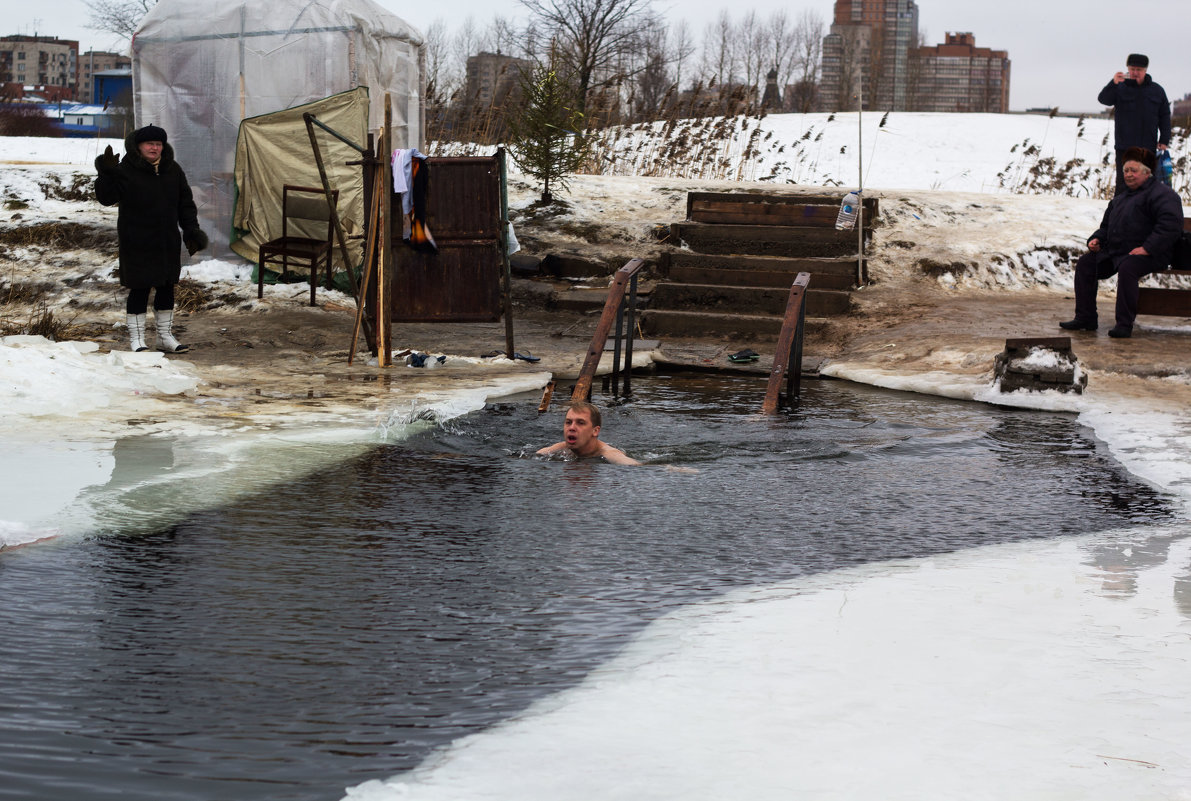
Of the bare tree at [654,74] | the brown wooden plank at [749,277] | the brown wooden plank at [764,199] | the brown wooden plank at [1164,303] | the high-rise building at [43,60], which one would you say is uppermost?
the high-rise building at [43,60]

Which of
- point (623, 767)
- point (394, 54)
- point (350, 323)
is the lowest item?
A: point (623, 767)

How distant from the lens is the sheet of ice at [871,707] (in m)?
2.65

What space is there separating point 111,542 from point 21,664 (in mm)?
1191

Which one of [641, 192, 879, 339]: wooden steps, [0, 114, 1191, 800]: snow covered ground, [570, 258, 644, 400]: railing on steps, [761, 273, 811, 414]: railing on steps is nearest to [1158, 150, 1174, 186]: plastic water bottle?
[641, 192, 879, 339]: wooden steps

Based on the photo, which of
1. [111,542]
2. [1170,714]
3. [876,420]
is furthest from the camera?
[876,420]

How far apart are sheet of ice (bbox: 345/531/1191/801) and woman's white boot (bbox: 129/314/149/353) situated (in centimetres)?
657

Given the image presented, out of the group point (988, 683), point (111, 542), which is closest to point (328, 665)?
point (111, 542)

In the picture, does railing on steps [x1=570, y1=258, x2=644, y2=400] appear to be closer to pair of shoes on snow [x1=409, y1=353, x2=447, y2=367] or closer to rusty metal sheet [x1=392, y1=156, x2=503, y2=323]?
rusty metal sheet [x1=392, y1=156, x2=503, y2=323]

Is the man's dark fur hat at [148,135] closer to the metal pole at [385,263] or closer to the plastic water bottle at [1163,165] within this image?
the metal pole at [385,263]

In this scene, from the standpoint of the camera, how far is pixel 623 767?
2.72m

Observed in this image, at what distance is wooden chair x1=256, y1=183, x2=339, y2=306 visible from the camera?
11.5 m

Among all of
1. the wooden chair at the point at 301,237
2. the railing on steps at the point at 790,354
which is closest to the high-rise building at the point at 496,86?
the wooden chair at the point at 301,237

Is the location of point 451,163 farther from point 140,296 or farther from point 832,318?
point 832,318

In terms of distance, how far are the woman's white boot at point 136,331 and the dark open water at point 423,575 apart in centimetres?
346
